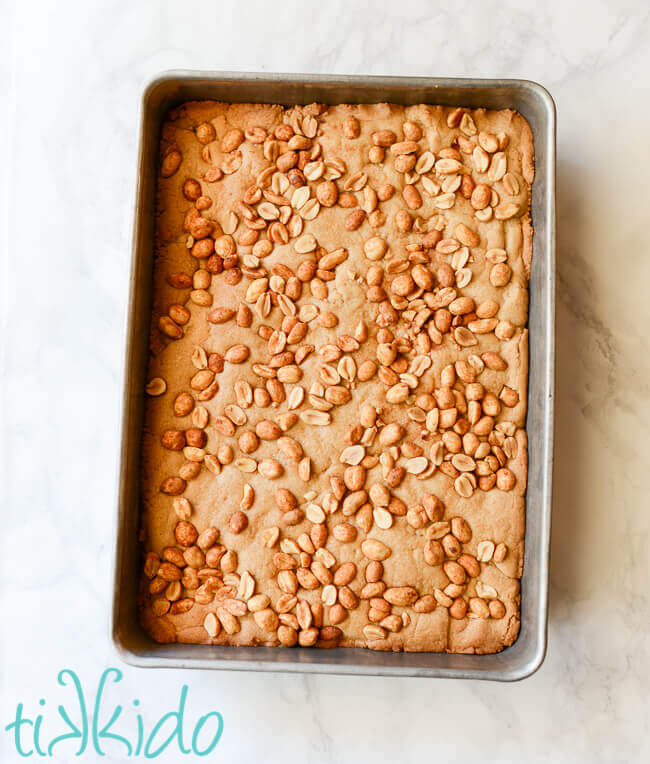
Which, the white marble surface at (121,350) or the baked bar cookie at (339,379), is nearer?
the baked bar cookie at (339,379)

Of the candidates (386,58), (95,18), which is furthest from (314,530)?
(95,18)

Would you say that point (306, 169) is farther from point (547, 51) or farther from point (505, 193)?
point (547, 51)

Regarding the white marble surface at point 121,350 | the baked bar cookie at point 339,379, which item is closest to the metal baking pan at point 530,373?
the baked bar cookie at point 339,379

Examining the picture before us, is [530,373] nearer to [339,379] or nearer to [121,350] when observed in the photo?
[339,379]

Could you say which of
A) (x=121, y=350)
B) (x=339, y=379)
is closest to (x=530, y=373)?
(x=339, y=379)

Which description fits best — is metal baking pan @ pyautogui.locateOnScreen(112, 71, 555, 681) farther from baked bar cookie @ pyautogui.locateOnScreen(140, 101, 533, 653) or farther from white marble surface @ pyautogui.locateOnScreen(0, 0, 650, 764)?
white marble surface @ pyautogui.locateOnScreen(0, 0, 650, 764)

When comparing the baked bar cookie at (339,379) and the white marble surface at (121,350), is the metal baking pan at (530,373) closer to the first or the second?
the baked bar cookie at (339,379)
